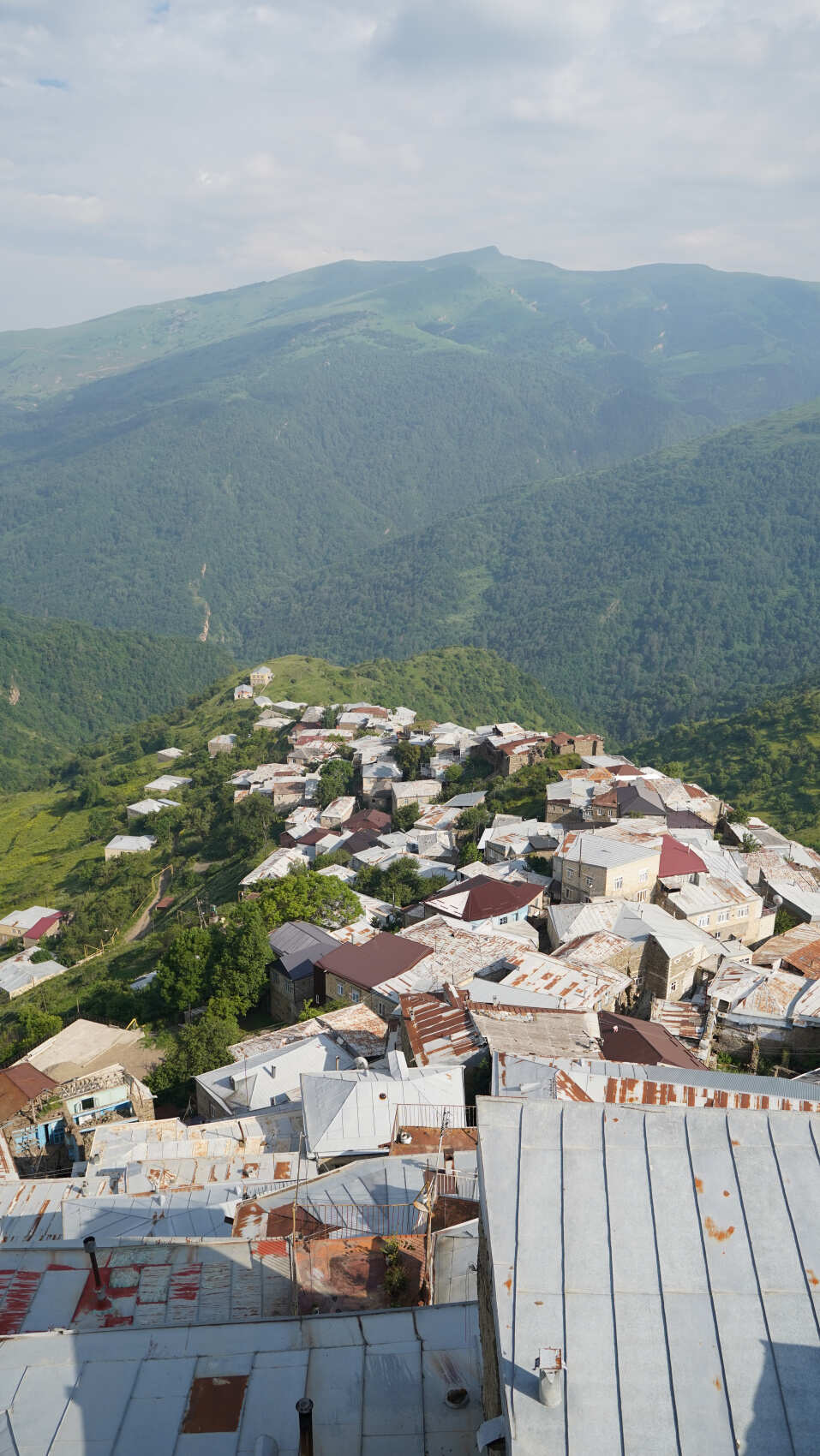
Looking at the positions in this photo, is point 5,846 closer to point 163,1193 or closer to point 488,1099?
point 163,1193

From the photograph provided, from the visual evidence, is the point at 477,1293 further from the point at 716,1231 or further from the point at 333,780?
the point at 333,780

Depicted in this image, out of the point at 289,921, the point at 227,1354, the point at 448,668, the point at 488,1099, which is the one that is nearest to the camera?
the point at 488,1099

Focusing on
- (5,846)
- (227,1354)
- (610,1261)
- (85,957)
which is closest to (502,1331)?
(610,1261)

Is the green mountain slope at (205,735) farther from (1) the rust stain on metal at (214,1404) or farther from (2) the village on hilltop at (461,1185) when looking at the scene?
(1) the rust stain on metal at (214,1404)

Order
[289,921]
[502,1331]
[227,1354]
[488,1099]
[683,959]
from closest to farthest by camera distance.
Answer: [502,1331], [488,1099], [227,1354], [683,959], [289,921]

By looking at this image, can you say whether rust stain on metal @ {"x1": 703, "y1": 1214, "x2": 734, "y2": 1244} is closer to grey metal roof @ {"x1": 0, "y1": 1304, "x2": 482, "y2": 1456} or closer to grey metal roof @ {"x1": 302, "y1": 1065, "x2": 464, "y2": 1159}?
grey metal roof @ {"x1": 0, "y1": 1304, "x2": 482, "y2": 1456}

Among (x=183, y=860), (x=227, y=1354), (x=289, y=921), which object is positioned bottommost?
(x=183, y=860)

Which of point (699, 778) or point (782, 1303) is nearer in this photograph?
point (782, 1303)

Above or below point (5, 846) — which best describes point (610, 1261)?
above

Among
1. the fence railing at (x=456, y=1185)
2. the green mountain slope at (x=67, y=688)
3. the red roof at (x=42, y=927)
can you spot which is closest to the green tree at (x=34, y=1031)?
the fence railing at (x=456, y=1185)
